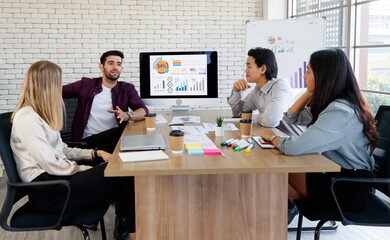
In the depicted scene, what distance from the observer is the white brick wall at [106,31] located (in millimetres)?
4852

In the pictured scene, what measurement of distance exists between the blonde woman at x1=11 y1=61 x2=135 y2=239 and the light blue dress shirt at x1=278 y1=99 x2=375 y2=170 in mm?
927

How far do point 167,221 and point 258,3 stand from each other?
4099mm

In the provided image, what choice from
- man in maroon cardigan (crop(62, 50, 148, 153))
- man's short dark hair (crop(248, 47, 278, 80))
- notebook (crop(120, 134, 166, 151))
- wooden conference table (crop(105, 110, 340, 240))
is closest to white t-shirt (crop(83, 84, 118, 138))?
man in maroon cardigan (crop(62, 50, 148, 153))

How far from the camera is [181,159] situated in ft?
5.71

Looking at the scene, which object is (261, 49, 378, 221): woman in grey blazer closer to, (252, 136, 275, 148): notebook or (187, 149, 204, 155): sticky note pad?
(252, 136, 275, 148): notebook

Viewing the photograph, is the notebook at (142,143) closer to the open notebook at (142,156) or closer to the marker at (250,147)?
the open notebook at (142,156)

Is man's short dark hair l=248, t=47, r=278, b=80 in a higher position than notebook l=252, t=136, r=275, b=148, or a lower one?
higher

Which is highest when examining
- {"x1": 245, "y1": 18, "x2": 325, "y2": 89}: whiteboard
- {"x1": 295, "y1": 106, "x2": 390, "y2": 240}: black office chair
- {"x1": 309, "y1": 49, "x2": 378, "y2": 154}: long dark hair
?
{"x1": 245, "y1": 18, "x2": 325, "y2": 89}: whiteboard

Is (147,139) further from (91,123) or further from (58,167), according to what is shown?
(91,123)

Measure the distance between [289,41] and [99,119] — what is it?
2.26 metres

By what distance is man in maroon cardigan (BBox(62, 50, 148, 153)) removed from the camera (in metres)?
3.22

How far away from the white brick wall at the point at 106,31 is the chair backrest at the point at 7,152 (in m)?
3.22

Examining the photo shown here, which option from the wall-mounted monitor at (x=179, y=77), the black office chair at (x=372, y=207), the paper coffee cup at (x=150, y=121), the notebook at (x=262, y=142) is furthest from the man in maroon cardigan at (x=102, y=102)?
the black office chair at (x=372, y=207)

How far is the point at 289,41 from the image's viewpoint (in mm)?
4270
